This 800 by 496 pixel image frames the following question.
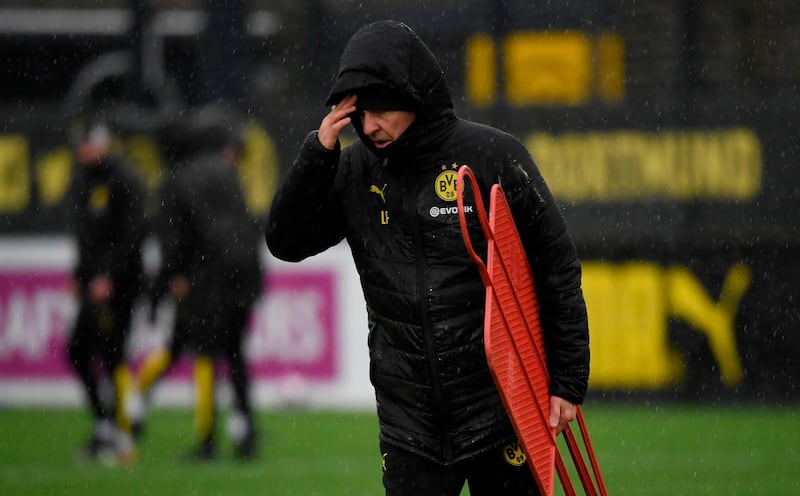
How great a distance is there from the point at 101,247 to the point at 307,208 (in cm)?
598

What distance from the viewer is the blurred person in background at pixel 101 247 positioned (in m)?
10.1

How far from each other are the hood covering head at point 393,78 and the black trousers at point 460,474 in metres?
0.88

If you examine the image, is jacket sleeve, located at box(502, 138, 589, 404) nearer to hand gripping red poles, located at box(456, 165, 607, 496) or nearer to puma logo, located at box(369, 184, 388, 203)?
hand gripping red poles, located at box(456, 165, 607, 496)

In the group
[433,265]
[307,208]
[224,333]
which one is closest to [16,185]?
[224,333]

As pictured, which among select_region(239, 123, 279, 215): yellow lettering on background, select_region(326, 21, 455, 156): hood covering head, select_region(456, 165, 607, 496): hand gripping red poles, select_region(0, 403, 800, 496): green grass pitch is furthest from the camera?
select_region(239, 123, 279, 215): yellow lettering on background

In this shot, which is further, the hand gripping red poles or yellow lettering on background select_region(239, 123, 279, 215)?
yellow lettering on background select_region(239, 123, 279, 215)

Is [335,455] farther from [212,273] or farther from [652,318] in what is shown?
[652,318]

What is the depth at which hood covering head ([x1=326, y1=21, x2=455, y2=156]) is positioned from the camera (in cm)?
433

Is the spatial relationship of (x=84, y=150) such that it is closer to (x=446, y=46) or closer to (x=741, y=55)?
(x=446, y=46)

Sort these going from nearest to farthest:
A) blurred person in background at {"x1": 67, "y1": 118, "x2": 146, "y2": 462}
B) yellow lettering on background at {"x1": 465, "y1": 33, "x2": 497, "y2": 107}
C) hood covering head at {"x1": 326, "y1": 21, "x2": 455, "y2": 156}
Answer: hood covering head at {"x1": 326, "y1": 21, "x2": 455, "y2": 156}, blurred person in background at {"x1": 67, "y1": 118, "x2": 146, "y2": 462}, yellow lettering on background at {"x1": 465, "y1": 33, "x2": 497, "y2": 107}

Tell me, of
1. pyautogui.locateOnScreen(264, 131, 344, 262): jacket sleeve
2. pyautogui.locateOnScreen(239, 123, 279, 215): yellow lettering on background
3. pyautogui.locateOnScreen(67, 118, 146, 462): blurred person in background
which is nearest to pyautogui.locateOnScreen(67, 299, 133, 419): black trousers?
pyautogui.locateOnScreen(67, 118, 146, 462): blurred person in background

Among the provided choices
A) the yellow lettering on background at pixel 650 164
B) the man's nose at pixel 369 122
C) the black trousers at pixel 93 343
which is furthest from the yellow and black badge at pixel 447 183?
the yellow lettering on background at pixel 650 164

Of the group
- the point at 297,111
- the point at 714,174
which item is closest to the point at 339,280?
the point at 297,111

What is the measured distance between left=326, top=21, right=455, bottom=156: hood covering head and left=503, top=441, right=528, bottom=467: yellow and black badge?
34.9 inches
